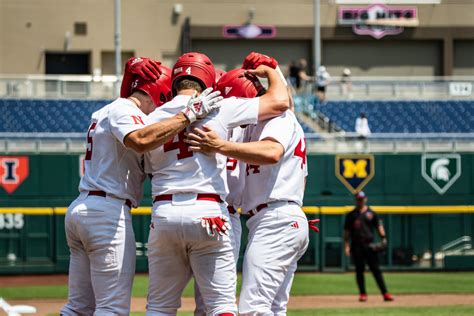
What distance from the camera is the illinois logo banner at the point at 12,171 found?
20.7m

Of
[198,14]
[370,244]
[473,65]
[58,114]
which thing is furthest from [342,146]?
[473,65]

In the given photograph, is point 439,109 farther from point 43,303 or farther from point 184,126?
point 184,126

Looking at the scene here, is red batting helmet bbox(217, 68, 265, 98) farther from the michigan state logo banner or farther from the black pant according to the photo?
the michigan state logo banner

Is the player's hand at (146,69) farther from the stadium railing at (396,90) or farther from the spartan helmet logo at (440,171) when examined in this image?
the stadium railing at (396,90)

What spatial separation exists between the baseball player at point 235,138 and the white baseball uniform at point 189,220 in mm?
331

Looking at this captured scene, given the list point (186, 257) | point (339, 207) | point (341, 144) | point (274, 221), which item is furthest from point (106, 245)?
point (341, 144)

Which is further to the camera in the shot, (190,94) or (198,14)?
(198,14)

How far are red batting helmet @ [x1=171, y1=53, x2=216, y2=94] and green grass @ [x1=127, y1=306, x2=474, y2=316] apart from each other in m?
6.74

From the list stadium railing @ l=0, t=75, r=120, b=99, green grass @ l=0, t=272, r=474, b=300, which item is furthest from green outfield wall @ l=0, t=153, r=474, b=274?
stadium railing @ l=0, t=75, r=120, b=99

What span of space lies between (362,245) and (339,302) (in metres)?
1.11

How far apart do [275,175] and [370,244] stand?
9188 millimetres

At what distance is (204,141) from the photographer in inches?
259

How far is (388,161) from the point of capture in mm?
22031

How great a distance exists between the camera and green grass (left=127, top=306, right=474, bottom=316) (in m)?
13.3
